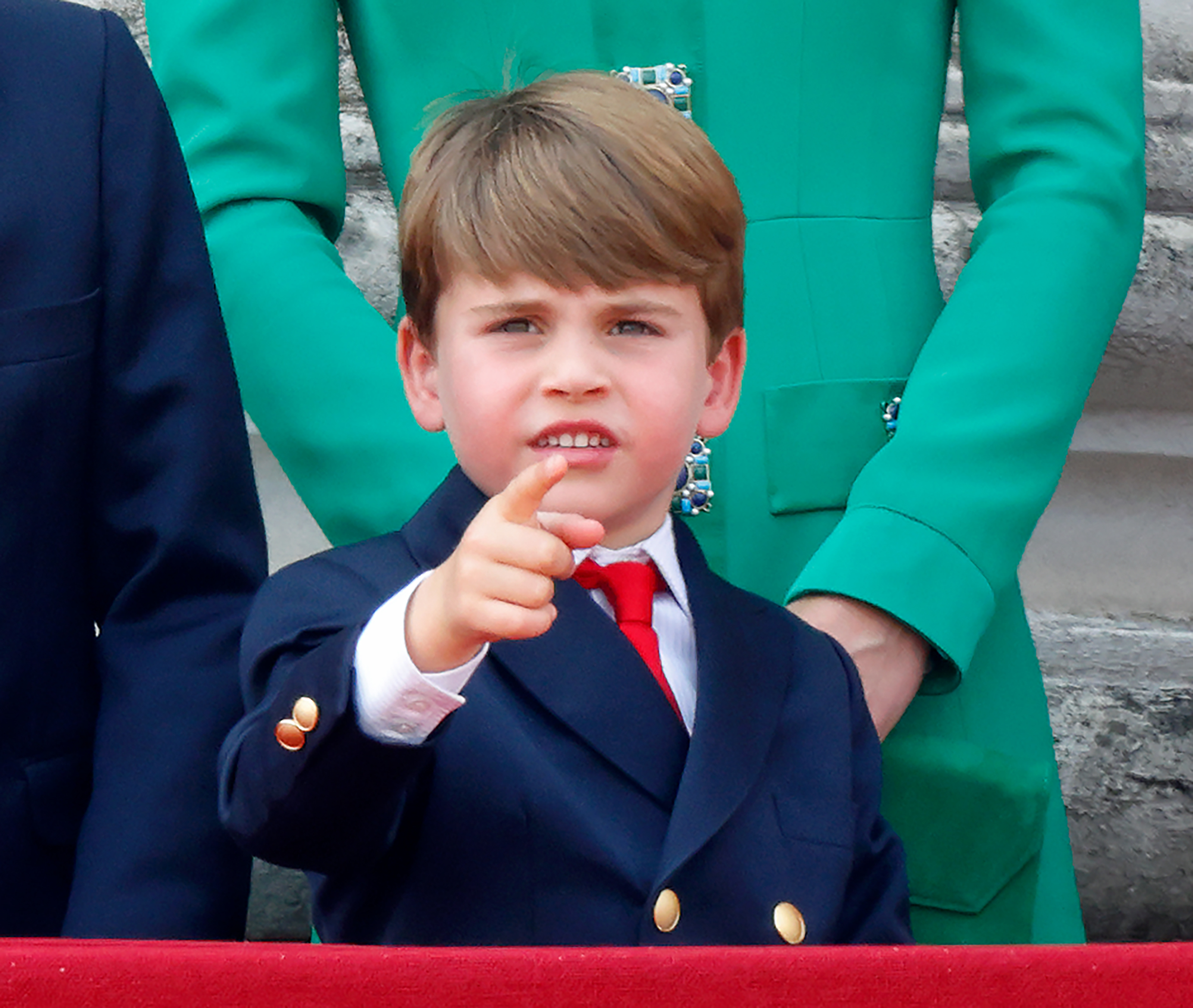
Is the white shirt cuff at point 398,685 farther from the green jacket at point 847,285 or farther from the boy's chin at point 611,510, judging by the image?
the green jacket at point 847,285

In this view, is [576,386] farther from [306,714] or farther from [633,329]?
[306,714]

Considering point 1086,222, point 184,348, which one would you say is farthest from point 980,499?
point 184,348

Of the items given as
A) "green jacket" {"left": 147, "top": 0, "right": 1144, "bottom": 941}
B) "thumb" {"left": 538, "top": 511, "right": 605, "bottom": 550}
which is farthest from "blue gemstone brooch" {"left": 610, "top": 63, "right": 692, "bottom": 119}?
Answer: "thumb" {"left": 538, "top": 511, "right": 605, "bottom": 550}

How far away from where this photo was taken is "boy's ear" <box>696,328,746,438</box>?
0.92 m

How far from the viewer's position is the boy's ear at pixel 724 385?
92 centimetres

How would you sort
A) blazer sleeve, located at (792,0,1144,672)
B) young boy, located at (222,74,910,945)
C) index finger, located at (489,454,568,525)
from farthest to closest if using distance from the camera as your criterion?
blazer sleeve, located at (792,0,1144,672) < young boy, located at (222,74,910,945) < index finger, located at (489,454,568,525)

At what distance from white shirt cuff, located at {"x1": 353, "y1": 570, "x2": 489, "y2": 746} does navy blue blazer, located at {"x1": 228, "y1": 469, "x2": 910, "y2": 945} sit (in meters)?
0.02

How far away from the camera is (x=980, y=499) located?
102cm

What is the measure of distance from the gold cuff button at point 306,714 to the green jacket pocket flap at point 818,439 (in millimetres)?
405

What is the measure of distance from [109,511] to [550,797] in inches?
12.1

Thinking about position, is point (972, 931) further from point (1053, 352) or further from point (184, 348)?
point (184, 348)

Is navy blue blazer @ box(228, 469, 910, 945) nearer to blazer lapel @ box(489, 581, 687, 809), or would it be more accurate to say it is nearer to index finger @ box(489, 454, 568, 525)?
blazer lapel @ box(489, 581, 687, 809)

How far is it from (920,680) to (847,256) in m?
0.28

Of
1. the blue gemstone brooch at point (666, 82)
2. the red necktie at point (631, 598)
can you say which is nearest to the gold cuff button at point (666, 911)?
the red necktie at point (631, 598)
